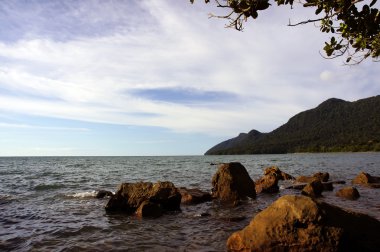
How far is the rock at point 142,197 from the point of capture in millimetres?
16641

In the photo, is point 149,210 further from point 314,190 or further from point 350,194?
point 350,194

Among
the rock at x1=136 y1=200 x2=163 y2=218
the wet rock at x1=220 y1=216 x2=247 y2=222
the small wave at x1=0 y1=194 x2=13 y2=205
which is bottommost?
the wet rock at x1=220 y1=216 x2=247 y2=222

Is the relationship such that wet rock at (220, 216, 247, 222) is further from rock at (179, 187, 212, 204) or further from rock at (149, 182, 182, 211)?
rock at (179, 187, 212, 204)

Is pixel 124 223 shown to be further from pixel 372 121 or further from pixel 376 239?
pixel 372 121

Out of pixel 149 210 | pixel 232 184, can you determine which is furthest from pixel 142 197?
pixel 232 184

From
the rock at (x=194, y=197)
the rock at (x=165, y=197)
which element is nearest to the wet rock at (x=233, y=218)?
the rock at (x=165, y=197)

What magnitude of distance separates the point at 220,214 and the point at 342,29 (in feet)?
35.2

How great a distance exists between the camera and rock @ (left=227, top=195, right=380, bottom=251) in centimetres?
822

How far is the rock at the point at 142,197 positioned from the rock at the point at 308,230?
27.2ft

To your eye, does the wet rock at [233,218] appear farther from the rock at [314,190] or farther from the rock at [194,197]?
the rock at [314,190]

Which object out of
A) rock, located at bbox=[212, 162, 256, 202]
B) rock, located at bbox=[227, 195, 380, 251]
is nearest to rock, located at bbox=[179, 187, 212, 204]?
rock, located at bbox=[212, 162, 256, 202]

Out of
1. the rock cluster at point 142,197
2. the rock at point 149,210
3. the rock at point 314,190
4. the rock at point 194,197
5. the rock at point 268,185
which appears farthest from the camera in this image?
the rock at point 268,185

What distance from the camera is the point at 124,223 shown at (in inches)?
546

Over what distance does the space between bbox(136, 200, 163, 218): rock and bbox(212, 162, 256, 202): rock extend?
5429mm
